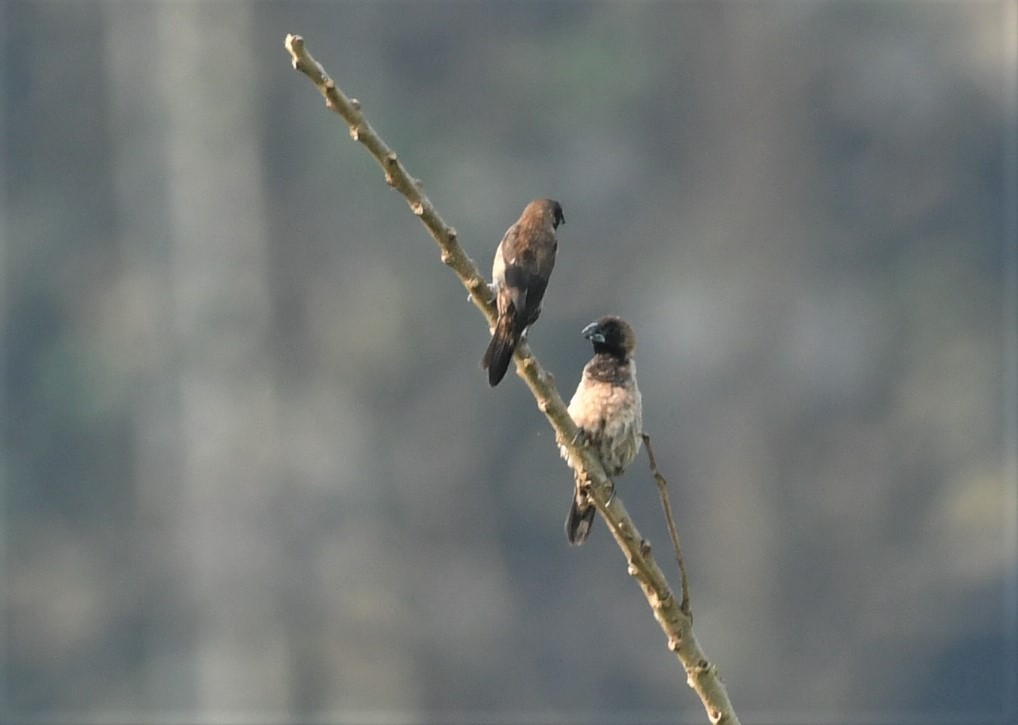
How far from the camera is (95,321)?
2352cm

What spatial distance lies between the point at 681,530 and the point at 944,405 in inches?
147

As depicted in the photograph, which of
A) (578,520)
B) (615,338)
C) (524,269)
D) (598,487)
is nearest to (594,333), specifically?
(615,338)

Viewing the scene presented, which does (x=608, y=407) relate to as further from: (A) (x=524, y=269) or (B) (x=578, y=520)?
(A) (x=524, y=269)

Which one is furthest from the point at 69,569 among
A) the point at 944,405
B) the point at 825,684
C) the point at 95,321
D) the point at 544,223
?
the point at 544,223

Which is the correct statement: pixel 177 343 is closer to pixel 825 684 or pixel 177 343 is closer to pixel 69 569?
pixel 69 569

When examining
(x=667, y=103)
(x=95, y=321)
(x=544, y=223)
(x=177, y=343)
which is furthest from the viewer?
(x=667, y=103)

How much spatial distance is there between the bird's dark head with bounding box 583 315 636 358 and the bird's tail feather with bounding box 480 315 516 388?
84 centimetres

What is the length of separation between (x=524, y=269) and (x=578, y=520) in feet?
1.93

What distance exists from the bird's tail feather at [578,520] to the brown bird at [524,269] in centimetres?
49

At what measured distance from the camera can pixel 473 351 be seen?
22453 millimetres

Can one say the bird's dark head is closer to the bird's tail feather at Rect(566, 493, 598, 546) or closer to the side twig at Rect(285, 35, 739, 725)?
the bird's tail feather at Rect(566, 493, 598, 546)

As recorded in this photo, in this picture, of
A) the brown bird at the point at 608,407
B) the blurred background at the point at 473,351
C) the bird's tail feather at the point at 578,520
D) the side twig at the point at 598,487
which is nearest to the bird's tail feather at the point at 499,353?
the brown bird at the point at 608,407

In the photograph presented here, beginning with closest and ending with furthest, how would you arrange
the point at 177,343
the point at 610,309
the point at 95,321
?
the point at 610,309 < the point at 177,343 < the point at 95,321

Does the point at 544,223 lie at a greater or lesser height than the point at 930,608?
lesser
